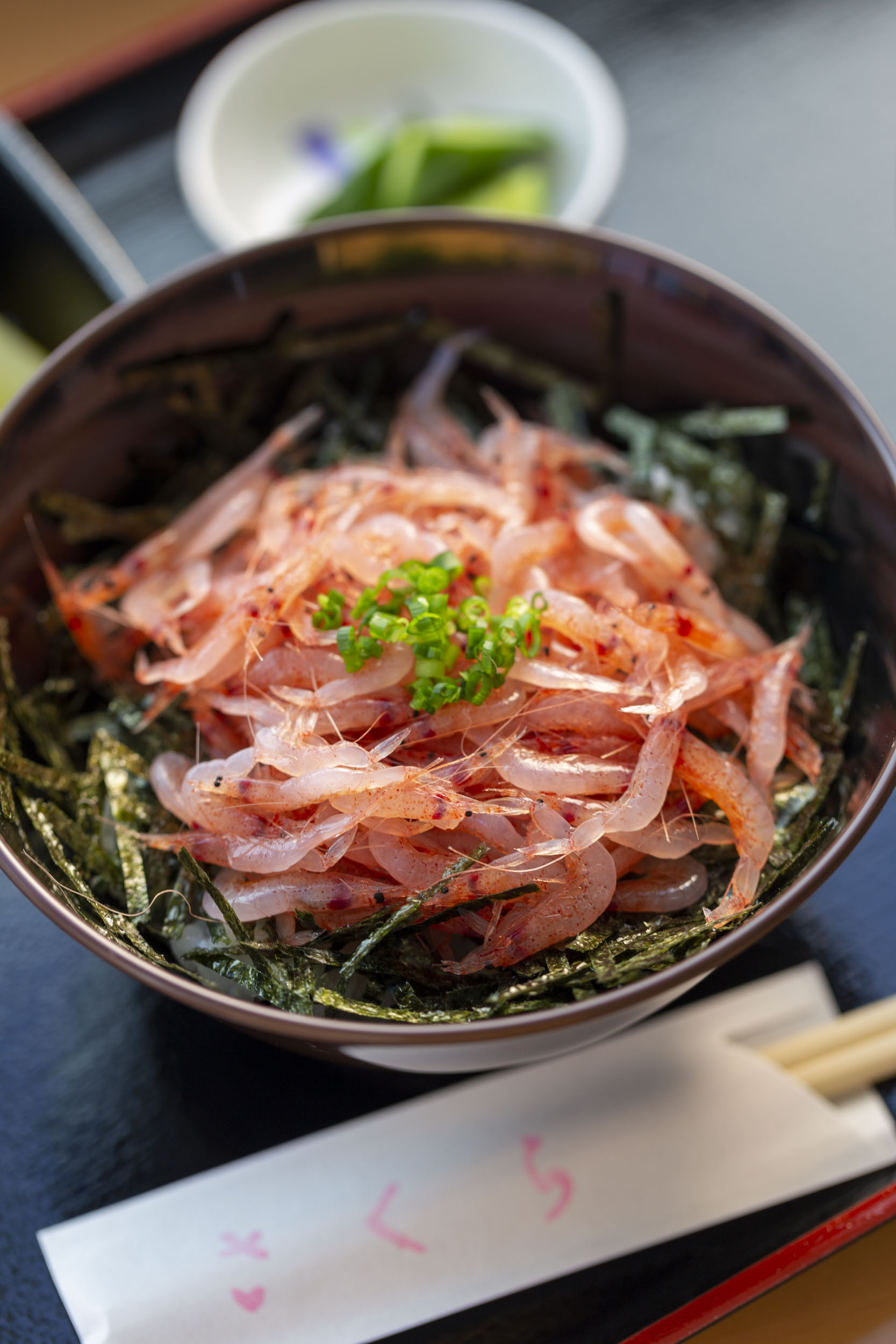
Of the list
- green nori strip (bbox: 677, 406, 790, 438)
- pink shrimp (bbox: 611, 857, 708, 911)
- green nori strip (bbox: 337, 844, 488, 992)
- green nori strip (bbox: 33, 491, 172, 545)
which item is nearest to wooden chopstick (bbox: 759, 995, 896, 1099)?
pink shrimp (bbox: 611, 857, 708, 911)

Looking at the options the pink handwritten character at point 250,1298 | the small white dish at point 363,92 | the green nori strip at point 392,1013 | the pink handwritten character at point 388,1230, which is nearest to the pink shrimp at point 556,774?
the green nori strip at point 392,1013

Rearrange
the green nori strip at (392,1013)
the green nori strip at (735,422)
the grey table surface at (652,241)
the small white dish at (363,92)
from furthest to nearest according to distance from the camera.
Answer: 1. the small white dish at (363,92)
2. the green nori strip at (735,422)
3. the grey table surface at (652,241)
4. the green nori strip at (392,1013)

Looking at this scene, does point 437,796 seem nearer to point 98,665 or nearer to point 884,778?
point 884,778

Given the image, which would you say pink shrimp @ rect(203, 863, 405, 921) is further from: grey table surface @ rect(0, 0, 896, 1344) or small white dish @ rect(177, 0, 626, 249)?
small white dish @ rect(177, 0, 626, 249)

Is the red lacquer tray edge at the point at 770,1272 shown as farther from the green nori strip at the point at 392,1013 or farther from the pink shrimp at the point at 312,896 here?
the pink shrimp at the point at 312,896

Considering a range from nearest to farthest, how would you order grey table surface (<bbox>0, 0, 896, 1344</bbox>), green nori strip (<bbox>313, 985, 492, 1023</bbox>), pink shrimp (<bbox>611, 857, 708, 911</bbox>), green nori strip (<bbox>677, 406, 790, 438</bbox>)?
green nori strip (<bbox>313, 985, 492, 1023</bbox>) < pink shrimp (<bbox>611, 857, 708, 911</bbox>) < grey table surface (<bbox>0, 0, 896, 1344</bbox>) < green nori strip (<bbox>677, 406, 790, 438</bbox>)

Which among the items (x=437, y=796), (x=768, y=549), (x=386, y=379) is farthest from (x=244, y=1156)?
(x=386, y=379)
